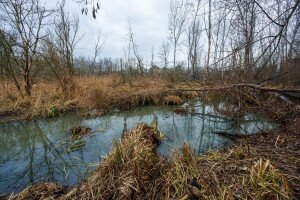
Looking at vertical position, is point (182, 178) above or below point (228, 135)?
A: above

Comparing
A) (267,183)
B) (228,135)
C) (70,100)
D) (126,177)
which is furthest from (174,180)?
(70,100)

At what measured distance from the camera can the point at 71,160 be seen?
5.30 meters

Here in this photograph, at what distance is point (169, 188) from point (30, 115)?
839 centimetres

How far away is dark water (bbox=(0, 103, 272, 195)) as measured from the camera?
15.6ft

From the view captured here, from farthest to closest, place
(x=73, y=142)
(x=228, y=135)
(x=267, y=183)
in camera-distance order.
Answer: (x=228, y=135) < (x=73, y=142) < (x=267, y=183)

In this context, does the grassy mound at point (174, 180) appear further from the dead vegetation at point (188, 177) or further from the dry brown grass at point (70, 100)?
the dry brown grass at point (70, 100)

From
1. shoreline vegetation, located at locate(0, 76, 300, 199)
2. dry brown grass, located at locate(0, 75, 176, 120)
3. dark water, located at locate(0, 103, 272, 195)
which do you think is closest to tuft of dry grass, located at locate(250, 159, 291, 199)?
shoreline vegetation, located at locate(0, 76, 300, 199)

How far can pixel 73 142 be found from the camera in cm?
645

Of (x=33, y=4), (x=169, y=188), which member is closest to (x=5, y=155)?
(x=169, y=188)

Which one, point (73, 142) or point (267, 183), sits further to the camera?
point (73, 142)

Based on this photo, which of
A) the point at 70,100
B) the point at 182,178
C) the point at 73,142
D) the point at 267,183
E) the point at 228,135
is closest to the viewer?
the point at 267,183

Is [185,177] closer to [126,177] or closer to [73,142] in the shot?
[126,177]

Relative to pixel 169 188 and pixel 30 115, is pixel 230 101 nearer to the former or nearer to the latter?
pixel 169 188

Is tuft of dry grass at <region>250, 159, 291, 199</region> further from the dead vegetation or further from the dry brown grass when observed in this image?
the dry brown grass
